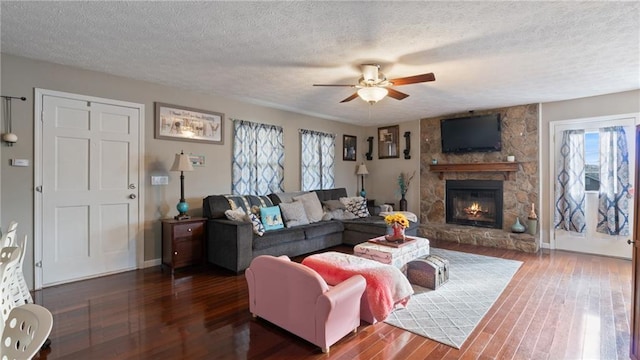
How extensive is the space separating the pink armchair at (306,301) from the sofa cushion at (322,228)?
208 centimetres

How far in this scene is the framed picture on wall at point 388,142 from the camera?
7.02 meters

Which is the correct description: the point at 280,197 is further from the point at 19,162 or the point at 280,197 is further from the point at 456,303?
the point at 19,162

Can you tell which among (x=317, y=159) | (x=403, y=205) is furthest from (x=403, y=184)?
(x=317, y=159)

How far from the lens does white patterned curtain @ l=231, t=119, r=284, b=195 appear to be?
196 inches

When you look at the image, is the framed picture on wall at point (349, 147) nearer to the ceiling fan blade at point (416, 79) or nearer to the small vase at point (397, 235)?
the small vase at point (397, 235)

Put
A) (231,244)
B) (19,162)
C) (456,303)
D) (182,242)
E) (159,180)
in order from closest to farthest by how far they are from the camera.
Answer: (456,303) → (19,162) → (231,244) → (182,242) → (159,180)

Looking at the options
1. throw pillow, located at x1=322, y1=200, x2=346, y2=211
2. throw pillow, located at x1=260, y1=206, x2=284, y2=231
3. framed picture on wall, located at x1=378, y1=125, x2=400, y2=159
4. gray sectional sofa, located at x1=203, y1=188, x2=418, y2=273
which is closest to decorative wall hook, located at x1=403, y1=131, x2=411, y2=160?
framed picture on wall, located at x1=378, y1=125, x2=400, y2=159

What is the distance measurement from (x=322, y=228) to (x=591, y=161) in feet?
14.2

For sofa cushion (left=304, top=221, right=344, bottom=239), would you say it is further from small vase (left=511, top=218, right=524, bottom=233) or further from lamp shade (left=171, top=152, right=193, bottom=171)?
small vase (left=511, top=218, right=524, bottom=233)

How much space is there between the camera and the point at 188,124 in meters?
4.44

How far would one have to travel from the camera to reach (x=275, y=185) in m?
5.54

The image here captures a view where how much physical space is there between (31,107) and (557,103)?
23.9 ft

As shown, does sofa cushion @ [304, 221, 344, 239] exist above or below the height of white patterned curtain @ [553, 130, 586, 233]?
below

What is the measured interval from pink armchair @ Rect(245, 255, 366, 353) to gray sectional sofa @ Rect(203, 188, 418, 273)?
4.35 ft
